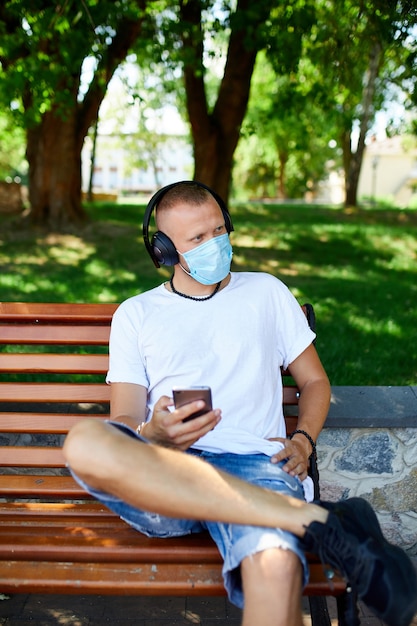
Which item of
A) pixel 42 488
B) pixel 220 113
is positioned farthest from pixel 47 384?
pixel 220 113

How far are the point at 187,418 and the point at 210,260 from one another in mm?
790

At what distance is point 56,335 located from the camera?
3.19 metres

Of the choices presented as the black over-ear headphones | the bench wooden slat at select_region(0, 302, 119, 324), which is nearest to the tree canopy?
the black over-ear headphones

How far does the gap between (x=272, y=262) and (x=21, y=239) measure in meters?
4.34

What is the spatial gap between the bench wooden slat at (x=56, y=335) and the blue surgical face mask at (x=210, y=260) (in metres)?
0.59

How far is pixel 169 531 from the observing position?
95.7 inches

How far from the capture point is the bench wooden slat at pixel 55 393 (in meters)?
3.11

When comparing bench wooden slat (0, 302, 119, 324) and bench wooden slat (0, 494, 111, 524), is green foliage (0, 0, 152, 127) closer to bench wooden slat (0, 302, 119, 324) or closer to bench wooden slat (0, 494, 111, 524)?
bench wooden slat (0, 302, 119, 324)

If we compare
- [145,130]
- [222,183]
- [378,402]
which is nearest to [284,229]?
[222,183]

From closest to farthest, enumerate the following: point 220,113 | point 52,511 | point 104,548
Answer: point 104,548 → point 52,511 → point 220,113

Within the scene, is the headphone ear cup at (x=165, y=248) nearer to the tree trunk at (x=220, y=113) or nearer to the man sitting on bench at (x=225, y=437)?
the man sitting on bench at (x=225, y=437)

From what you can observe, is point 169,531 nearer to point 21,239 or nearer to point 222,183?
point 222,183

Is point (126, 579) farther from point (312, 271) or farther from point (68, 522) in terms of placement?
point (312, 271)

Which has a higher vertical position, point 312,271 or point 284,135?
point 284,135
